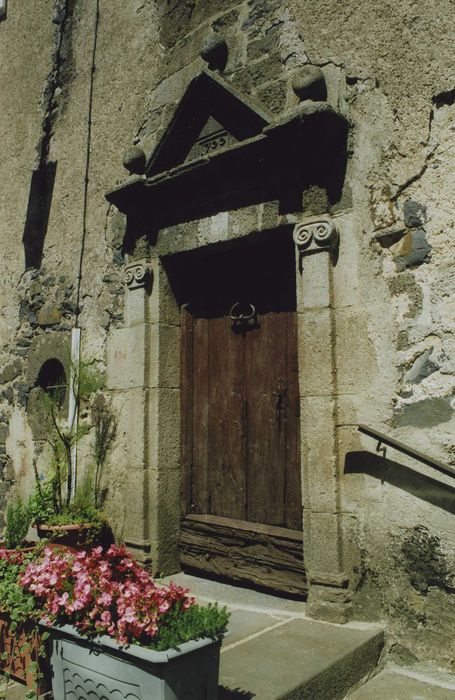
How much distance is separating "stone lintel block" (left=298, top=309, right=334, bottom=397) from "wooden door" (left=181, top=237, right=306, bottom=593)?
1.00 ft

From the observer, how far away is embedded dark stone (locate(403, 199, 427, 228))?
3.06m

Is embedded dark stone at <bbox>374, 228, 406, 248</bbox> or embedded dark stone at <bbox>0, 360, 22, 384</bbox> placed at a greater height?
embedded dark stone at <bbox>374, 228, 406, 248</bbox>

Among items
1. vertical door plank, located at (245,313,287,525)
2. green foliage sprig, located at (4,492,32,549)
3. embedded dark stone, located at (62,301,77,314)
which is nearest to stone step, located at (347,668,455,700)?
vertical door plank, located at (245,313,287,525)

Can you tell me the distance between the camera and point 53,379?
5180 millimetres

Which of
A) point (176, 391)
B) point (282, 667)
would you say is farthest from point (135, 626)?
point (176, 391)

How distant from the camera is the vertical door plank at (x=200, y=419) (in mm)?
4070

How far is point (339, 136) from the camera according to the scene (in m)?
3.38

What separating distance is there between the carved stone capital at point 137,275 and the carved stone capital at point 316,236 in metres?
1.25

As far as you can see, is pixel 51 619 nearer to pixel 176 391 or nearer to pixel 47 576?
pixel 47 576

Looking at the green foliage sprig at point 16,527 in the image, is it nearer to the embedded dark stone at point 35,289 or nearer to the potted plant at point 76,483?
the potted plant at point 76,483

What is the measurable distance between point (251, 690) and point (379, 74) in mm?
3019

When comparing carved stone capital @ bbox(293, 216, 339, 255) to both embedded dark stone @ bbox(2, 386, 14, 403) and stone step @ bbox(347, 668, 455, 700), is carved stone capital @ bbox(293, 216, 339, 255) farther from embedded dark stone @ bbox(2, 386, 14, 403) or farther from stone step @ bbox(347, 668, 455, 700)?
embedded dark stone @ bbox(2, 386, 14, 403)

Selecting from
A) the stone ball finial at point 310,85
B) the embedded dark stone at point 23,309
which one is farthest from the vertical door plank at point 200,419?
the embedded dark stone at point 23,309

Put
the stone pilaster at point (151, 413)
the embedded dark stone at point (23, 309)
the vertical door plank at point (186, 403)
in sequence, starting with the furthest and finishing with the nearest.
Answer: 1. the embedded dark stone at point (23, 309)
2. the vertical door plank at point (186, 403)
3. the stone pilaster at point (151, 413)
